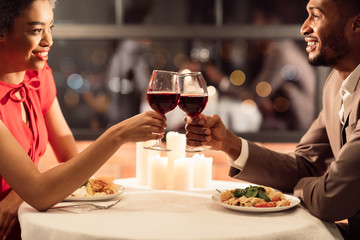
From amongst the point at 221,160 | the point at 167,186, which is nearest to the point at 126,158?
the point at 221,160

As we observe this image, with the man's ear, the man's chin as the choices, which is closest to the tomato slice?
the man's chin

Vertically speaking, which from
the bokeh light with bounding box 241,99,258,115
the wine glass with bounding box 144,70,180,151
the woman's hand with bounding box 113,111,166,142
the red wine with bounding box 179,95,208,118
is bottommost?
the bokeh light with bounding box 241,99,258,115

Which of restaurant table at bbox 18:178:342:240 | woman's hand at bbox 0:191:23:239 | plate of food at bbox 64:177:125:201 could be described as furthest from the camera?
woman's hand at bbox 0:191:23:239

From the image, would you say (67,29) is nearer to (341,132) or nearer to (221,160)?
(221,160)

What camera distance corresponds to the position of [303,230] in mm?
1429

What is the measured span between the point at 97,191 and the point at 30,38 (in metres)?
0.68

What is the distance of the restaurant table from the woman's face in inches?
24.4

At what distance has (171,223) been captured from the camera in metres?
1.45

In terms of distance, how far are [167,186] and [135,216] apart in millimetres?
451

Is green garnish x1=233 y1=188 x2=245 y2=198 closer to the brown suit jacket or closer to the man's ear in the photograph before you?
the brown suit jacket

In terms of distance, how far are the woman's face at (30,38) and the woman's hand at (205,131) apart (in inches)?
26.2

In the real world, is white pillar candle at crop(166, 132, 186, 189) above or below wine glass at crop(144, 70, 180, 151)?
below

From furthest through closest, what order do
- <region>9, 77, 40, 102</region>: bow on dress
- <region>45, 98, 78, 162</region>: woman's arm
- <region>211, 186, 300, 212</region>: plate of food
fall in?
<region>45, 98, 78, 162</region>: woman's arm < <region>9, 77, 40, 102</region>: bow on dress < <region>211, 186, 300, 212</region>: plate of food

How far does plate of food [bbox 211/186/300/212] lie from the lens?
1550 millimetres
